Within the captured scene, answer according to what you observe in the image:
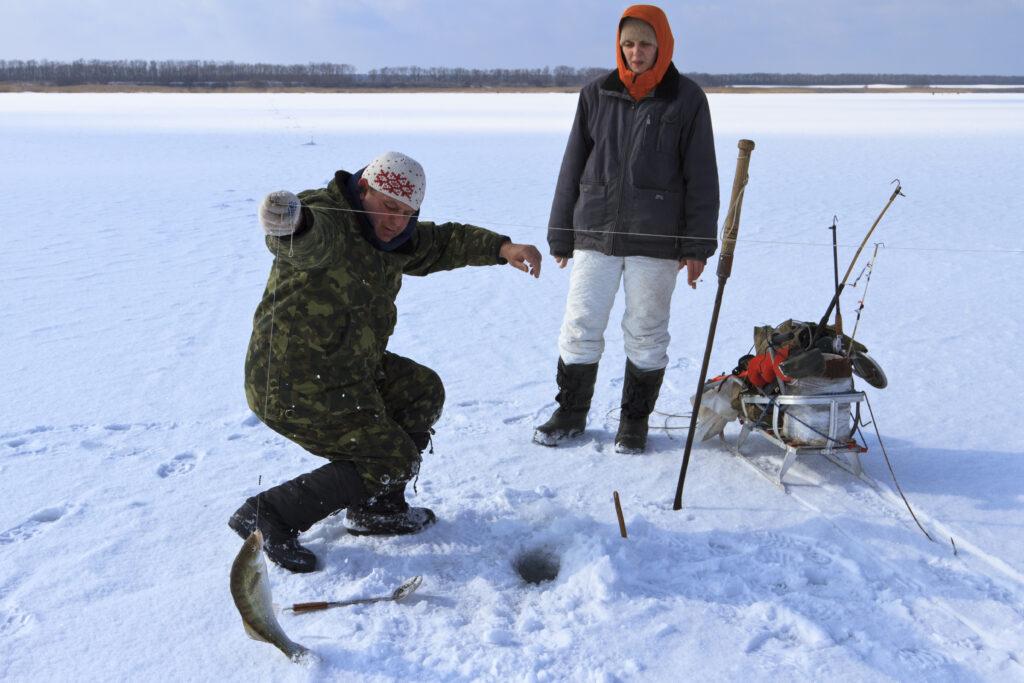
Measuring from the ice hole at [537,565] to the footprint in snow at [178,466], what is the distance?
5.31ft

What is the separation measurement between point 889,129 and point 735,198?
2438cm

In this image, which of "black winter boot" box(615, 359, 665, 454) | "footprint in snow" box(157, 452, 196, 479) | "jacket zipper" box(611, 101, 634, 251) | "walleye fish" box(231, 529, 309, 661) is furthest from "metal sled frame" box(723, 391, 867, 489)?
"footprint in snow" box(157, 452, 196, 479)

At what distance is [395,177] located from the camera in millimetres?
2631

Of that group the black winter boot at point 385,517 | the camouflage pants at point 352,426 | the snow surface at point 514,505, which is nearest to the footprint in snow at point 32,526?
the snow surface at point 514,505

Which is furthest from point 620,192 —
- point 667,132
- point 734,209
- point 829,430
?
point 829,430

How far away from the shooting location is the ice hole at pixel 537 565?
281 centimetres

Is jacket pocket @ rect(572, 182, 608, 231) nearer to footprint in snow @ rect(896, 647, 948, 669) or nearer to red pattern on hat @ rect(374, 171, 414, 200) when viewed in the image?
red pattern on hat @ rect(374, 171, 414, 200)

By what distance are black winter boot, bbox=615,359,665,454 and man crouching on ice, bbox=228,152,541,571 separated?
1243mm

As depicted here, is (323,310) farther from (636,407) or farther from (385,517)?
(636,407)

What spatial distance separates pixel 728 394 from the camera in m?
3.66

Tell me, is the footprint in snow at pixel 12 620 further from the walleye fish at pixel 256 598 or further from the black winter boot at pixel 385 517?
the black winter boot at pixel 385 517

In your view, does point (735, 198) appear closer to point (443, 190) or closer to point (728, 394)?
point (728, 394)

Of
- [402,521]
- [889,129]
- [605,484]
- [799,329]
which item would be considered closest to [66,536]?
[402,521]

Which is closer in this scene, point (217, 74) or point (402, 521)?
point (402, 521)
